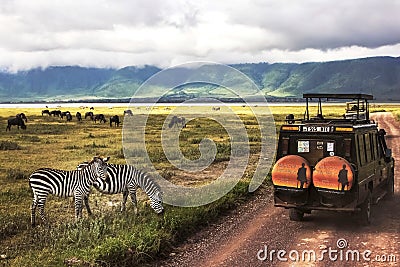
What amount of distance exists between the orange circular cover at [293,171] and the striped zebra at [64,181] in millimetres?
5389

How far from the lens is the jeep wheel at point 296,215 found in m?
12.5

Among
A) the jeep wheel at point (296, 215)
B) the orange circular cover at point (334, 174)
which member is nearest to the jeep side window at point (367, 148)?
the orange circular cover at point (334, 174)

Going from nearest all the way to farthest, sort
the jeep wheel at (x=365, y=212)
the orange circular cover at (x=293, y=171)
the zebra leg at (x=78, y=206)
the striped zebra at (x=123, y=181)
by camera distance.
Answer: the orange circular cover at (x=293, y=171)
the jeep wheel at (x=365, y=212)
the zebra leg at (x=78, y=206)
the striped zebra at (x=123, y=181)

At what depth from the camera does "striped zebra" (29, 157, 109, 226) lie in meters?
13.3

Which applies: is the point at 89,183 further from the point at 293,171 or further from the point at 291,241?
the point at 291,241

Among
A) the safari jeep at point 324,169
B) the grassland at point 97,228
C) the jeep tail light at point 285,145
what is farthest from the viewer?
the jeep tail light at point 285,145

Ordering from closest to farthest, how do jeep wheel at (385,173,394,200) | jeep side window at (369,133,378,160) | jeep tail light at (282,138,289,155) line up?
jeep tail light at (282,138,289,155) < jeep side window at (369,133,378,160) < jeep wheel at (385,173,394,200)

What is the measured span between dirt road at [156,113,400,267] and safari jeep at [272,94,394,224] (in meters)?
0.62

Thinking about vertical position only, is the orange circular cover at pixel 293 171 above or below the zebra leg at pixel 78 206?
above

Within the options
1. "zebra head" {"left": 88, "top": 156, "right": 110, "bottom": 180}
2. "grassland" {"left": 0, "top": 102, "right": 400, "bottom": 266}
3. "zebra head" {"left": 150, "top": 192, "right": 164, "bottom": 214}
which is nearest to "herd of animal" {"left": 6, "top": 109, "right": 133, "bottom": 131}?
"grassland" {"left": 0, "top": 102, "right": 400, "bottom": 266}

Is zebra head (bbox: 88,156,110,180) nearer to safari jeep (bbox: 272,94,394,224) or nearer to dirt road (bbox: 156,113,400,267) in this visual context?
dirt road (bbox: 156,113,400,267)

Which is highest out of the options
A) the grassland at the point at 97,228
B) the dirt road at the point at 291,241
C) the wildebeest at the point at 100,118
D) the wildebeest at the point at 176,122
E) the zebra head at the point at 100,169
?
the wildebeest at the point at 100,118

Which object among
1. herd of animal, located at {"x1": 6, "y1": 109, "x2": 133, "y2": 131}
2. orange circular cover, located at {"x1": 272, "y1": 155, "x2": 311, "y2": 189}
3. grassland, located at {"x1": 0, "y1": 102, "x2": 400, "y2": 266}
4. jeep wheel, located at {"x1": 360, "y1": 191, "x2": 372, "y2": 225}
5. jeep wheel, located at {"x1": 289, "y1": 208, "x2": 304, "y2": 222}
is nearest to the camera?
grassland, located at {"x1": 0, "y1": 102, "x2": 400, "y2": 266}

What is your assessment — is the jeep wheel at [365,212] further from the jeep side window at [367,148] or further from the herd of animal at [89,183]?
the herd of animal at [89,183]
